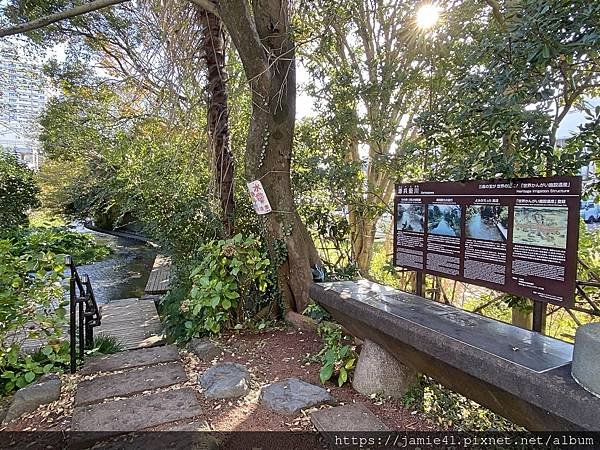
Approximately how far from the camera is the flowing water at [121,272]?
25.2 feet

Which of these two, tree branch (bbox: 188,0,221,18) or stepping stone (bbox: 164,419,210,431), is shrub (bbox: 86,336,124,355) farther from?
tree branch (bbox: 188,0,221,18)

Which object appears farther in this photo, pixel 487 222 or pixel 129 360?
pixel 129 360

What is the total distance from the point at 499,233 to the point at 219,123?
300 centimetres

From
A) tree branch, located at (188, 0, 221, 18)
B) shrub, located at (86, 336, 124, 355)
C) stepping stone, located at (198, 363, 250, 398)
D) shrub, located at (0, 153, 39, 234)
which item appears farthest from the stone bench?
shrub, located at (0, 153, 39, 234)

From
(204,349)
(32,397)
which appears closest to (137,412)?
(32,397)

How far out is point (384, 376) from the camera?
90.3 inches

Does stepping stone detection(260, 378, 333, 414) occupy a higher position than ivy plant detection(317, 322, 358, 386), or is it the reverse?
ivy plant detection(317, 322, 358, 386)

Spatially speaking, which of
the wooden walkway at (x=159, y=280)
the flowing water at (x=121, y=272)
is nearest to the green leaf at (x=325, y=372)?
the wooden walkway at (x=159, y=280)

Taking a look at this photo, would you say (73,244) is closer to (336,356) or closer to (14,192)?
(14,192)

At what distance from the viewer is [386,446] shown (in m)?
1.84

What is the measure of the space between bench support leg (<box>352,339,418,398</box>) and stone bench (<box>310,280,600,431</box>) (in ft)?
0.43

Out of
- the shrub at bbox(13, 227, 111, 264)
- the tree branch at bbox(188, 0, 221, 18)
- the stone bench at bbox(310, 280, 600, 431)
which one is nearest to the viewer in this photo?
the stone bench at bbox(310, 280, 600, 431)

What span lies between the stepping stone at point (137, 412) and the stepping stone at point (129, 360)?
58 cm

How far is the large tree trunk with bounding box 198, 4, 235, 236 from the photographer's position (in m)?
4.04
